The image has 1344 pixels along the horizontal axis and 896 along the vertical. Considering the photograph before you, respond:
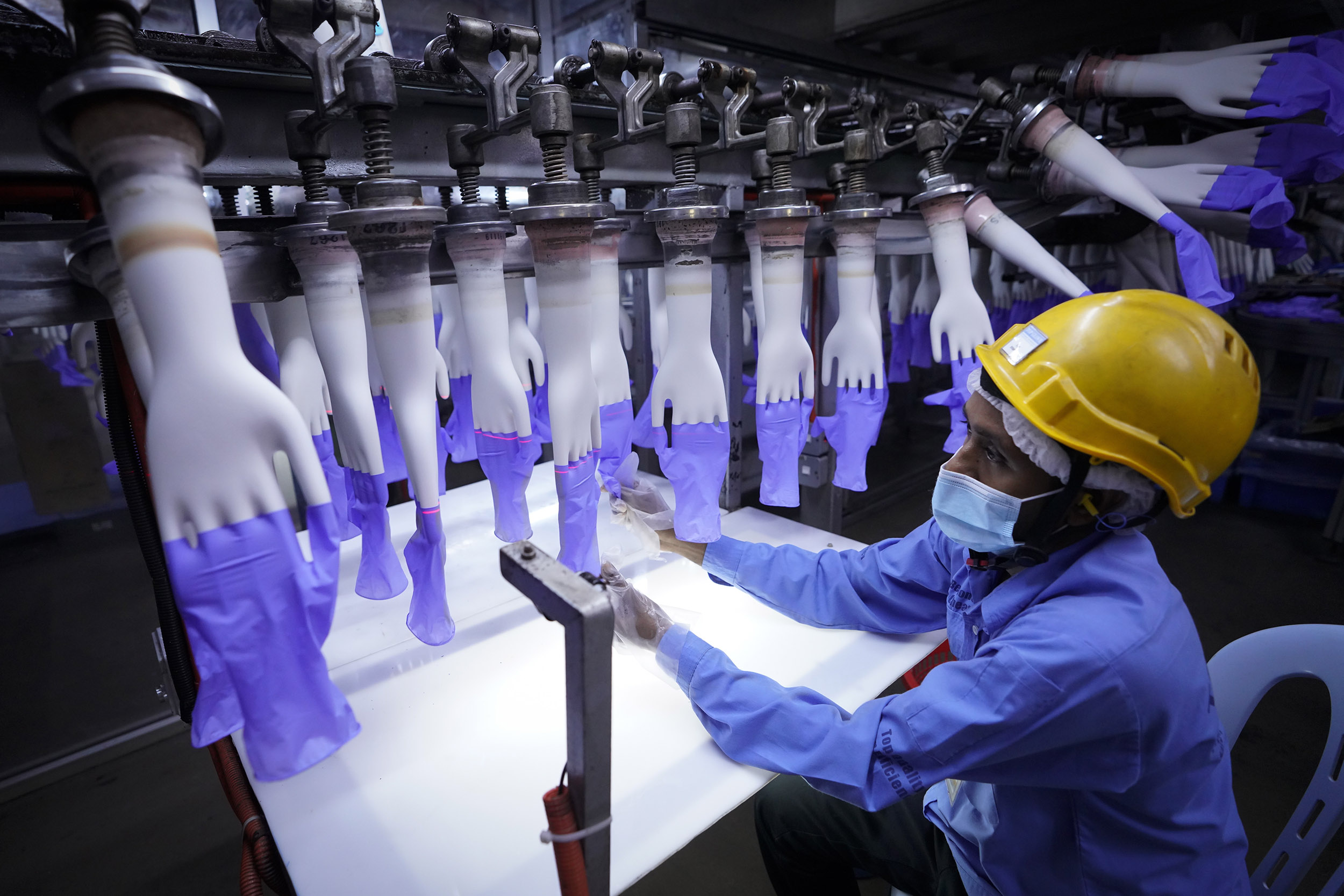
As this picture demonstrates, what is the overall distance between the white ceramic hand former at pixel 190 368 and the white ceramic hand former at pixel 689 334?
62 centimetres

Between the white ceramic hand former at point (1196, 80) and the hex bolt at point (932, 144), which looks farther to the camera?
the white ceramic hand former at point (1196, 80)

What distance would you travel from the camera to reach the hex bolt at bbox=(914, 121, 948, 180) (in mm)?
1256

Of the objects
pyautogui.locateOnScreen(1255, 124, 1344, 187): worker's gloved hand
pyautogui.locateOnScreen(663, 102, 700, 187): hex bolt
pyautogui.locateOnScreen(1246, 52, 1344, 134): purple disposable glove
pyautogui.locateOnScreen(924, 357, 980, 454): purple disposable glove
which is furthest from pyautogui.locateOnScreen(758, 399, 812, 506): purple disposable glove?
pyautogui.locateOnScreen(1255, 124, 1344, 187): worker's gloved hand

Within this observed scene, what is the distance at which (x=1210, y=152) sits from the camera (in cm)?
164

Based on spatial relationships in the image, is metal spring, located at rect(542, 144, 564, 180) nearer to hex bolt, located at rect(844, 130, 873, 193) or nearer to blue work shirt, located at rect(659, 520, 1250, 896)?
hex bolt, located at rect(844, 130, 873, 193)

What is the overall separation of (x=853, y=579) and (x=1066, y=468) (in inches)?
19.0

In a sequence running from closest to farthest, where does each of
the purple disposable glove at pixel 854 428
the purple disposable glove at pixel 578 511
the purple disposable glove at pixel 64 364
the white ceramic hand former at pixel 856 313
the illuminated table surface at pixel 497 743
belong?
the illuminated table surface at pixel 497 743 < the purple disposable glove at pixel 578 511 < the white ceramic hand former at pixel 856 313 < the purple disposable glove at pixel 854 428 < the purple disposable glove at pixel 64 364

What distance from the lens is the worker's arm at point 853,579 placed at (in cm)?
128

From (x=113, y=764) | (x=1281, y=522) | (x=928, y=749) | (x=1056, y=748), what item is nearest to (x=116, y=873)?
(x=113, y=764)

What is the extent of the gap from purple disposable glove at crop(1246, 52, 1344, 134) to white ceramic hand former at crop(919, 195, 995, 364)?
2.29ft

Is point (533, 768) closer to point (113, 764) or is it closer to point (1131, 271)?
point (113, 764)

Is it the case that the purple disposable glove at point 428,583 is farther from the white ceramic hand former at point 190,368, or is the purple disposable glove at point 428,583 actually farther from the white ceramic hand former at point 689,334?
the white ceramic hand former at point 689,334

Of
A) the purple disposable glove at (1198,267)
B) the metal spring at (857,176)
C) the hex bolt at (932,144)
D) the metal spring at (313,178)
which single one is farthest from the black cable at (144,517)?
the purple disposable glove at (1198,267)

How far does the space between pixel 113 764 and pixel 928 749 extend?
99.9 inches
